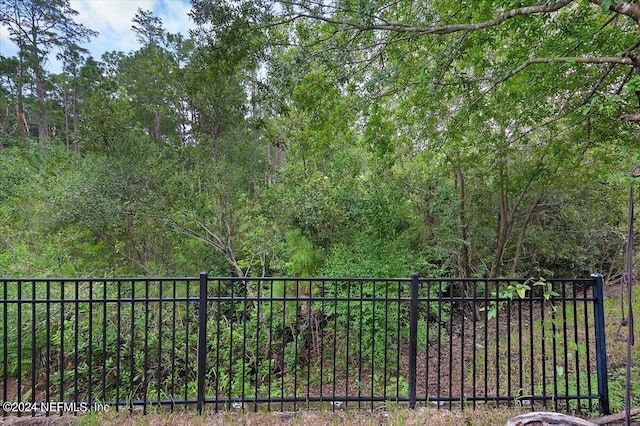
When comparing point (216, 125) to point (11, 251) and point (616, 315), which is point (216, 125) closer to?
point (11, 251)

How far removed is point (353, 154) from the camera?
6504mm

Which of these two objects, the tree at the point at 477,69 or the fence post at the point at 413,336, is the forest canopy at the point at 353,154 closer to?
the tree at the point at 477,69

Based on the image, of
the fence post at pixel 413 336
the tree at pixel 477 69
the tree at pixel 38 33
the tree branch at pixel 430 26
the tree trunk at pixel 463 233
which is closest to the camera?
the fence post at pixel 413 336

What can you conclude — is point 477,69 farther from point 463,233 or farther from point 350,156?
point 463,233

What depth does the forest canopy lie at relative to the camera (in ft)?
11.7

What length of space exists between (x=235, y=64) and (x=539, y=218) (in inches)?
258

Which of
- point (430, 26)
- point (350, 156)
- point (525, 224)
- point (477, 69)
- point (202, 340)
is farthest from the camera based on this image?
point (350, 156)

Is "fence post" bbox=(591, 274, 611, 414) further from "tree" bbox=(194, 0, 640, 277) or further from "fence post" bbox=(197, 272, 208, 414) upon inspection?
"fence post" bbox=(197, 272, 208, 414)

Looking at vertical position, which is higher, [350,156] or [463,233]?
[350,156]

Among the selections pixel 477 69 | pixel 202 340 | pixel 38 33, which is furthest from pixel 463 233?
pixel 38 33

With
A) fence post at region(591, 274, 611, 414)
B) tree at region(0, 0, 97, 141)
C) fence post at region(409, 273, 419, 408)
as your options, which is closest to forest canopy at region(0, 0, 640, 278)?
fence post at region(591, 274, 611, 414)

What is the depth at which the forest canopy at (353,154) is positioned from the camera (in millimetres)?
3578

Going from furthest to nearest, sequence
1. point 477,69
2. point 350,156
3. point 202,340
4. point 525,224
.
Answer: point 350,156
point 525,224
point 477,69
point 202,340

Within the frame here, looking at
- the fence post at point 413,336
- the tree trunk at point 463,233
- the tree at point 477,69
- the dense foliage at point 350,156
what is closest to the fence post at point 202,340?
the dense foliage at point 350,156
